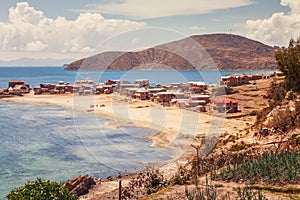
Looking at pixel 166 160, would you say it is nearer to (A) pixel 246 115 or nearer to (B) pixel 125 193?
(B) pixel 125 193

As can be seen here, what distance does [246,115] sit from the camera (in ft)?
105

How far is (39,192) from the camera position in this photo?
22.6 ft

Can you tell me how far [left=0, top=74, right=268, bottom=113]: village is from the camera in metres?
38.1

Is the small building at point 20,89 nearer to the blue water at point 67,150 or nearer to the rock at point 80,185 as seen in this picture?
the blue water at point 67,150

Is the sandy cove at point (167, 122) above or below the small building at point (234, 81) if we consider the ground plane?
below

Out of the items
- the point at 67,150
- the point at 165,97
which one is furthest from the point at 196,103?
the point at 67,150

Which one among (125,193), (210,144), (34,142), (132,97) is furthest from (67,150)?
(132,97)

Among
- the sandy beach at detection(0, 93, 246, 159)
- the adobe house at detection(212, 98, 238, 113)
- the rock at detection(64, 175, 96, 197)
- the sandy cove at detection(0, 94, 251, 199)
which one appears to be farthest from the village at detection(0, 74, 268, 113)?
the rock at detection(64, 175, 96, 197)

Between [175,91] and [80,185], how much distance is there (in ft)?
109

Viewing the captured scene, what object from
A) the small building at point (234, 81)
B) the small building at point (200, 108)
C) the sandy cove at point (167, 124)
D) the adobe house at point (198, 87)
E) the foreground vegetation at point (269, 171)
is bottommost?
the sandy cove at point (167, 124)

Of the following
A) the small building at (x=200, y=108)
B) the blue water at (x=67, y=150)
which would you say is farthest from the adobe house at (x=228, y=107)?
the blue water at (x=67, y=150)

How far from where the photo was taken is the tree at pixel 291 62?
1846cm

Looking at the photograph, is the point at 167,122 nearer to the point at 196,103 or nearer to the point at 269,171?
the point at 196,103

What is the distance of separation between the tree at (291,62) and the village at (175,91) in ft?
47.8
